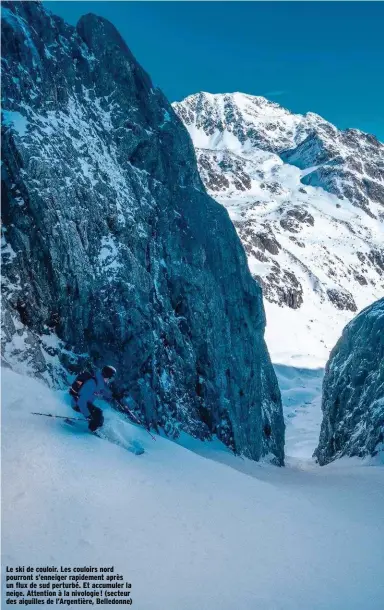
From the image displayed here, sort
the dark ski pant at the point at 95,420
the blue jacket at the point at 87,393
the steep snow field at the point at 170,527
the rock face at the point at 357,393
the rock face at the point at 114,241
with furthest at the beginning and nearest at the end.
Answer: the rock face at the point at 357,393 → the rock face at the point at 114,241 → the blue jacket at the point at 87,393 → the dark ski pant at the point at 95,420 → the steep snow field at the point at 170,527

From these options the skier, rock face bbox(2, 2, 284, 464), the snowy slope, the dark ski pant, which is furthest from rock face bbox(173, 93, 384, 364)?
the dark ski pant

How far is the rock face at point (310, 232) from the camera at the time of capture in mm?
86000

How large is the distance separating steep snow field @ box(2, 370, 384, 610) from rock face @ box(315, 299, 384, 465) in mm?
13939

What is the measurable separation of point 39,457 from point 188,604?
388 centimetres

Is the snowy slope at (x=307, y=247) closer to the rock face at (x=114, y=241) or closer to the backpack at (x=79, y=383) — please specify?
the rock face at (x=114, y=241)

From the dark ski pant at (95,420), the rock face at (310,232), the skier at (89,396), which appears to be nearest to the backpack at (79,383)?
the skier at (89,396)

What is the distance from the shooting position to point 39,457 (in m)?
8.53

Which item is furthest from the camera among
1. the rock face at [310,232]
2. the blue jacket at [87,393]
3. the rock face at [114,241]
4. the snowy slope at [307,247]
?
the rock face at [310,232]

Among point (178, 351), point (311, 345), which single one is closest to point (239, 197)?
point (311, 345)

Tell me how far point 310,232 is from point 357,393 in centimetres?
9934

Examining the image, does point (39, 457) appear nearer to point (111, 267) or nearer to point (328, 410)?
point (111, 267)

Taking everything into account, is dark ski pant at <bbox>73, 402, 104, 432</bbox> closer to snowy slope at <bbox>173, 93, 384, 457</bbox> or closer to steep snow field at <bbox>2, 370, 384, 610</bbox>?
steep snow field at <bbox>2, 370, 384, 610</bbox>

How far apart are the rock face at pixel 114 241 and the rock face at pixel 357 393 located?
6.18 metres

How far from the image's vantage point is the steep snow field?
6621 mm
